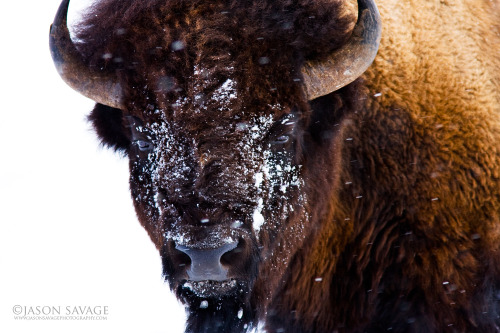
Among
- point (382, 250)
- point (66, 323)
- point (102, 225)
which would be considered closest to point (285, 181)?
point (382, 250)

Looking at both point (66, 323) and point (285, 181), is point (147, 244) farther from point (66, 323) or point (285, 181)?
point (285, 181)

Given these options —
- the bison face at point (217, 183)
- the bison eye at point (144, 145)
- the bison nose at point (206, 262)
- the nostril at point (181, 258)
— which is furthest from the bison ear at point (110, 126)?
the bison nose at point (206, 262)

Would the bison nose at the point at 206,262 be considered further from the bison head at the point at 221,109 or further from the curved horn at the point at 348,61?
the curved horn at the point at 348,61

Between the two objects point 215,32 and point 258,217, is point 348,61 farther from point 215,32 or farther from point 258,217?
point 258,217

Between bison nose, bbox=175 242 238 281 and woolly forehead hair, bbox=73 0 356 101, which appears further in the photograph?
woolly forehead hair, bbox=73 0 356 101

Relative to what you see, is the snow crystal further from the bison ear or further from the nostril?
the bison ear

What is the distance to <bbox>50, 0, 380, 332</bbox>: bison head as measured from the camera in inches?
106

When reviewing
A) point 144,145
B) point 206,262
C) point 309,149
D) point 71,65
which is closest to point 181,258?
point 206,262

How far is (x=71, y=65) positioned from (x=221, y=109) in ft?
3.18

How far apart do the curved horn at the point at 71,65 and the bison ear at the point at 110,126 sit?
276 mm

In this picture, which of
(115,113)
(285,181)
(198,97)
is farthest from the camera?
(115,113)

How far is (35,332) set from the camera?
17.8 feet

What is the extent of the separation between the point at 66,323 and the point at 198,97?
12.4 feet

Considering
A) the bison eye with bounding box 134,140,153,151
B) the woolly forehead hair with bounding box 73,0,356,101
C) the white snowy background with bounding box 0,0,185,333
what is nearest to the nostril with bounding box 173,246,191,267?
the bison eye with bounding box 134,140,153,151
